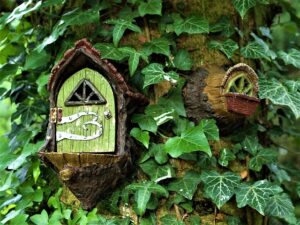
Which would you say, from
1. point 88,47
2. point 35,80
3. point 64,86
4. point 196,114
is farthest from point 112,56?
point 35,80

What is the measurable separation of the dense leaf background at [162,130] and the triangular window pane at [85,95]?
13 cm

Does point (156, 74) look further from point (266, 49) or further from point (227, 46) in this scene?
point (266, 49)

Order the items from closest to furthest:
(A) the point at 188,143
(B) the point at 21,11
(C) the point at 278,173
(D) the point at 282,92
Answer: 1. (A) the point at 188,143
2. (D) the point at 282,92
3. (B) the point at 21,11
4. (C) the point at 278,173

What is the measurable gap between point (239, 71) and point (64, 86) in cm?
61

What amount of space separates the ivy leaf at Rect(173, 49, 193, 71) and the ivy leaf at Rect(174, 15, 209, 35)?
79 mm

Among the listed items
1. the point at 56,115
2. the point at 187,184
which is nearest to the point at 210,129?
the point at 187,184

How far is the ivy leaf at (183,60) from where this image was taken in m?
1.62

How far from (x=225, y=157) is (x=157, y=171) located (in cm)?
26

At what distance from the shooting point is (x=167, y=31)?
1.64 meters

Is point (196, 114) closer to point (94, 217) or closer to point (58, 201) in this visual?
point (94, 217)

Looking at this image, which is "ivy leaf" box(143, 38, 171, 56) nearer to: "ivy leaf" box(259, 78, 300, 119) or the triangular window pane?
the triangular window pane

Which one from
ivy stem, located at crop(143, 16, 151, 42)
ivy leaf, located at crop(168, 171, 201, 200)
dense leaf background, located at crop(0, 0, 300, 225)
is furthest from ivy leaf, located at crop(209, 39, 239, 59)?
ivy leaf, located at crop(168, 171, 201, 200)

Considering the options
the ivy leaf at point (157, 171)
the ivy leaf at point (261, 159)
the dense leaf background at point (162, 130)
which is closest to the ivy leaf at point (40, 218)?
the dense leaf background at point (162, 130)

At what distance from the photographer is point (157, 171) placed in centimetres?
156
